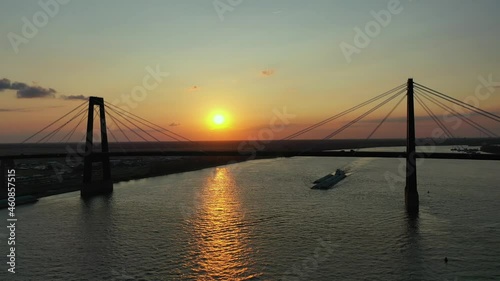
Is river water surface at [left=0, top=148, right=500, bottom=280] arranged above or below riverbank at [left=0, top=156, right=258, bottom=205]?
below

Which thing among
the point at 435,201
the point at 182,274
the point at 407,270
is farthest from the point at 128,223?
the point at 435,201

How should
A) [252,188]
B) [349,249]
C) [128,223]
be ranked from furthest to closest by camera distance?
[252,188] < [128,223] < [349,249]

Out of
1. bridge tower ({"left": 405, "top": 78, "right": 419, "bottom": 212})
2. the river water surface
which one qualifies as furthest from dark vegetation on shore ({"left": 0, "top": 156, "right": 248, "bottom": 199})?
bridge tower ({"left": 405, "top": 78, "right": 419, "bottom": 212})

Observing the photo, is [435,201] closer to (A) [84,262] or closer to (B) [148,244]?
(B) [148,244]

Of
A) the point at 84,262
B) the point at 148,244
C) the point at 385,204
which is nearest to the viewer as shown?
the point at 84,262

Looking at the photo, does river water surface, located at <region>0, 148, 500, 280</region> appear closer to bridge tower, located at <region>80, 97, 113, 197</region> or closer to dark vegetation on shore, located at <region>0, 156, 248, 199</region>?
bridge tower, located at <region>80, 97, 113, 197</region>

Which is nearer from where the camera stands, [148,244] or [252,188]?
[148,244]

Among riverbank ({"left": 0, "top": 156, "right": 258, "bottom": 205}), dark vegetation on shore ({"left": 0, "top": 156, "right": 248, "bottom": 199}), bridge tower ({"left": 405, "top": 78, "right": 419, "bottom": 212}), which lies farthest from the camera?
dark vegetation on shore ({"left": 0, "top": 156, "right": 248, "bottom": 199})

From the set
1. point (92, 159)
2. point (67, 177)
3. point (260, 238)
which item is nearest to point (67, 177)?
point (67, 177)

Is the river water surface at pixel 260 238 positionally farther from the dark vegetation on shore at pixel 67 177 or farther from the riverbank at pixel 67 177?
the dark vegetation on shore at pixel 67 177
